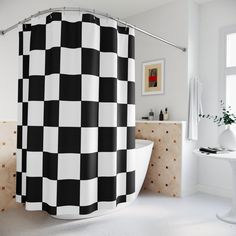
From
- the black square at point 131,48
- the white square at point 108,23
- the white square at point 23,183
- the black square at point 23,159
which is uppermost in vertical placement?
the white square at point 108,23

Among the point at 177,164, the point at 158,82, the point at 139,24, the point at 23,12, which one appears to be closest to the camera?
the point at 23,12

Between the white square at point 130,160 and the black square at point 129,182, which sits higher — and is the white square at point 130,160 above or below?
above

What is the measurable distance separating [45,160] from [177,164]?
6.51 feet

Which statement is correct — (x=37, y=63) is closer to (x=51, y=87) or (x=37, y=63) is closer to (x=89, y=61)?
(x=51, y=87)

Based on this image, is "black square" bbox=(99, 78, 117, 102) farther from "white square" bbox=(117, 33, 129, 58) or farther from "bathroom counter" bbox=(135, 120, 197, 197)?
"bathroom counter" bbox=(135, 120, 197, 197)

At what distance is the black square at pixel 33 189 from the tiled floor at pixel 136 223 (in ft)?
1.44

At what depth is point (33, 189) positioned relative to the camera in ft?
6.27

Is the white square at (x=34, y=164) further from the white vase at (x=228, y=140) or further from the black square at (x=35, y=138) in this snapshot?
the white vase at (x=228, y=140)

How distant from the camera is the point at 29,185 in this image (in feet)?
6.24

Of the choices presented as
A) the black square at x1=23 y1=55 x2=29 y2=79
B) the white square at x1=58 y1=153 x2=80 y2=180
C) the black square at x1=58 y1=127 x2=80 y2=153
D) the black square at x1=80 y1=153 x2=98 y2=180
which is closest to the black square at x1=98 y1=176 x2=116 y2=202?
the black square at x1=80 y1=153 x2=98 y2=180

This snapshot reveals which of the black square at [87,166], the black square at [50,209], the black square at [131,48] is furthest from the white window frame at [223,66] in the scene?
the black square at [50,209]

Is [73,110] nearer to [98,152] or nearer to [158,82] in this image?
[98,152]

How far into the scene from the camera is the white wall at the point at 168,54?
3.47 metres

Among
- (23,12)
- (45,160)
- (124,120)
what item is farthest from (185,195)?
(23,12)
